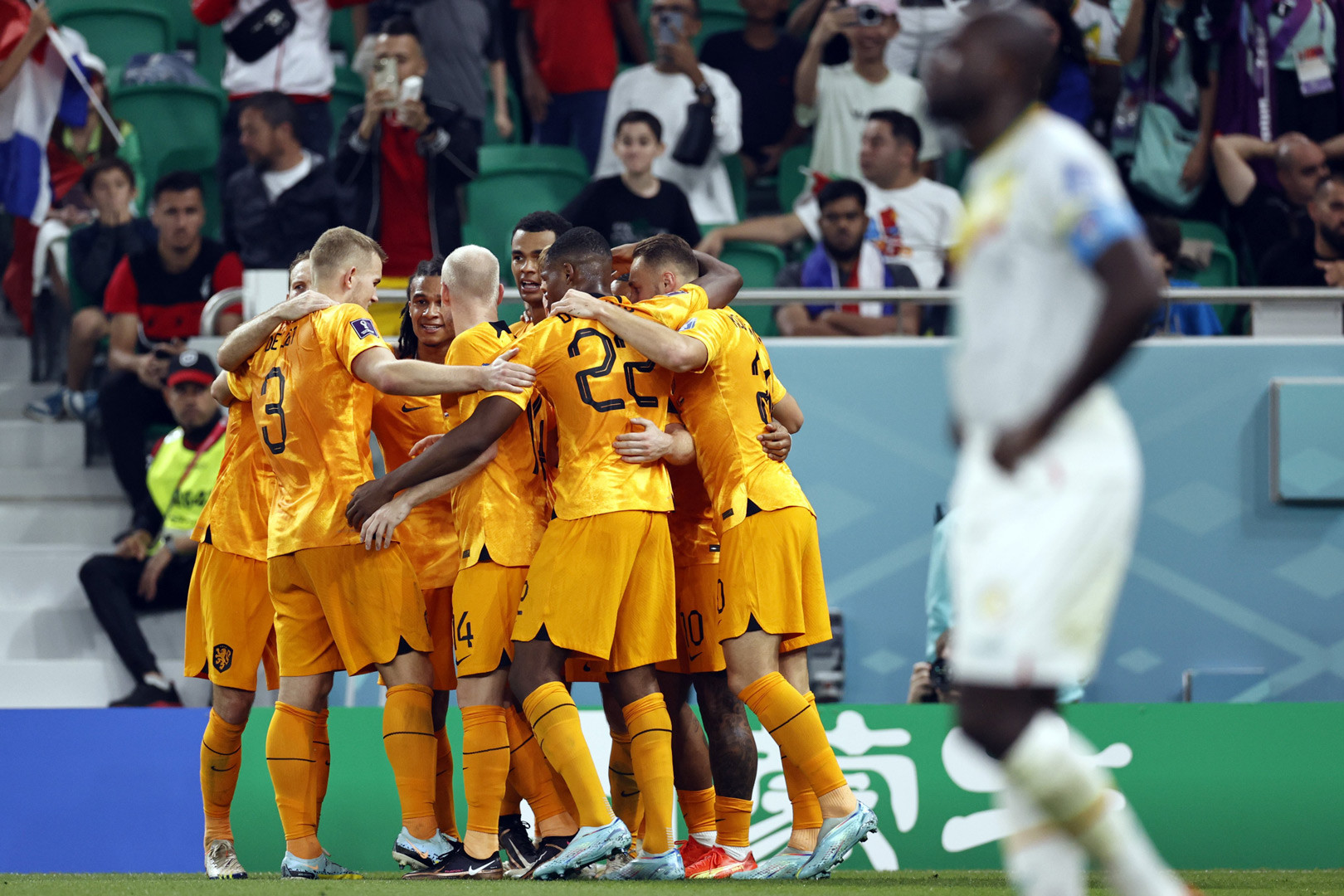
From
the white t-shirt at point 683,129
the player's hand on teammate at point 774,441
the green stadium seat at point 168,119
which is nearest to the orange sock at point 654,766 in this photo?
the player's hand on teammate at point 774,441

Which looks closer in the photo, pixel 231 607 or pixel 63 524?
pixel 231 607

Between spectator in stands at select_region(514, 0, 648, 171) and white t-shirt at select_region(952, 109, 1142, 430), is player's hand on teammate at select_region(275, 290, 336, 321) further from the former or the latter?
spectator in stands at select_region(514, 0, 648, 171)

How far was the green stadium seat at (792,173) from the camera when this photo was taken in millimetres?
10289

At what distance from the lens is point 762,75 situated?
405 inches

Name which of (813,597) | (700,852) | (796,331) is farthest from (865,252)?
(700,852)

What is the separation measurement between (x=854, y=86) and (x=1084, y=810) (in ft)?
26.5

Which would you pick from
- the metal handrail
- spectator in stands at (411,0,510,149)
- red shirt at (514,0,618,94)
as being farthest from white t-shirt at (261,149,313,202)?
the metal handrail

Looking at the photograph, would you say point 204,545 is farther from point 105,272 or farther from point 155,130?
point 155,130

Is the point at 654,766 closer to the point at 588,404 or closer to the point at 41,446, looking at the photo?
the point at 588,404

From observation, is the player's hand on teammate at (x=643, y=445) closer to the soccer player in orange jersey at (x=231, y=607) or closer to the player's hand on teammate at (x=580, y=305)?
the player's hand on teammate at (x=580, y=305)

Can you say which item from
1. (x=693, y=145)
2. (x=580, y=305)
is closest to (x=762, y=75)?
(x=693, y=145)

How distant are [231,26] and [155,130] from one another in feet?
4.39

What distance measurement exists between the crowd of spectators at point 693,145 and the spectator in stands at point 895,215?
0.7 inches

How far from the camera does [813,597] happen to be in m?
5.38
